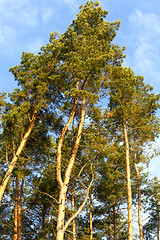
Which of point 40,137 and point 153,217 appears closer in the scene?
point 40,137

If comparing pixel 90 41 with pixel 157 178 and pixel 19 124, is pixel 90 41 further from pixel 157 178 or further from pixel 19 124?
pixel 157 178

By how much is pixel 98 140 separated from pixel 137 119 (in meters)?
2.84

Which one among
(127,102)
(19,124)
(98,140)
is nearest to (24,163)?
(19,124)

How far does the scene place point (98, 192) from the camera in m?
18.1

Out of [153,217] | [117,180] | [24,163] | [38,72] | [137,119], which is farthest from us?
[153,217]

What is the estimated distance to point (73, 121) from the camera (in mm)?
11078

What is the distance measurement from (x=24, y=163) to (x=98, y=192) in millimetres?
6398

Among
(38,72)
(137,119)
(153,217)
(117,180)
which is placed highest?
(38,72)

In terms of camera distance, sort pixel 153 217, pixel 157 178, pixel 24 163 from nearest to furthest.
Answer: pixel 24 163, pixel 157 178, pixel 153 217

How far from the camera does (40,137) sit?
1350 centimetres

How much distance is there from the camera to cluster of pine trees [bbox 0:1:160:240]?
10641 millimetres

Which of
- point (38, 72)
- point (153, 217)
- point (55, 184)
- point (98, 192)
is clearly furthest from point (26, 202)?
point (153, 217)

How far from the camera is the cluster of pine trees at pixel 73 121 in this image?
10641mm

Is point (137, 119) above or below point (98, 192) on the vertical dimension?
above
